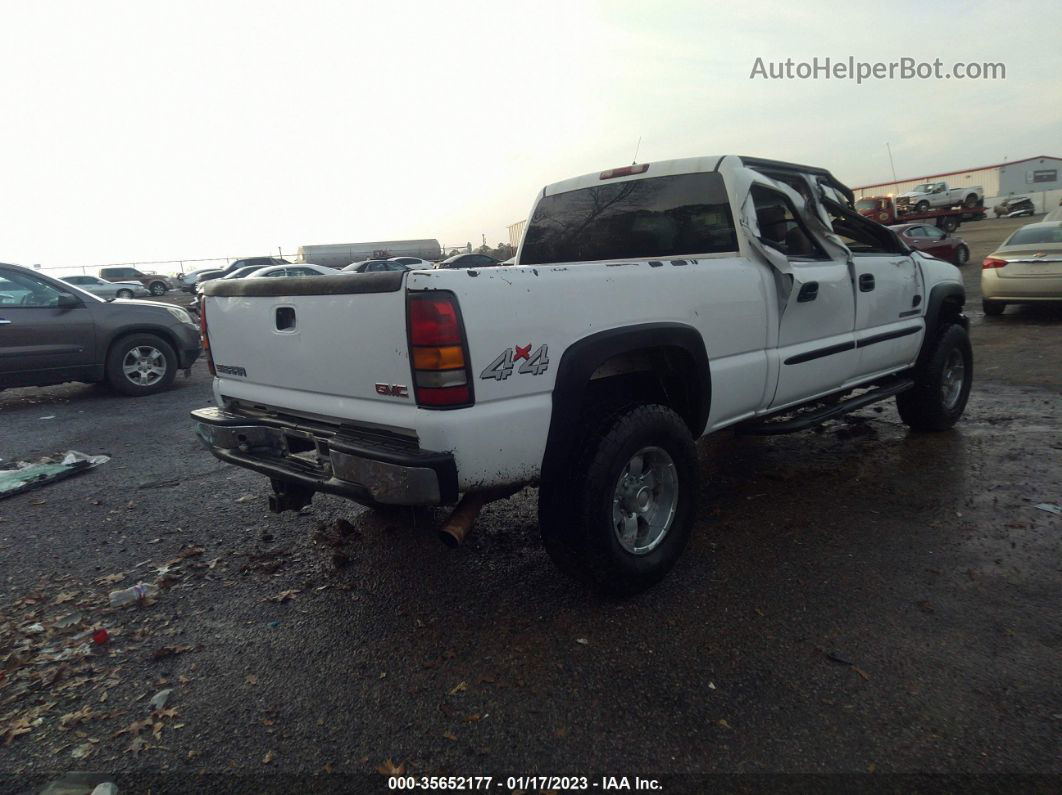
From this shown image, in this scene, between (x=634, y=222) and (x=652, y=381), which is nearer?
(x=652, y=381)

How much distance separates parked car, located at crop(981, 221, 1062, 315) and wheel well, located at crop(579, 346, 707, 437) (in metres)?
9.63

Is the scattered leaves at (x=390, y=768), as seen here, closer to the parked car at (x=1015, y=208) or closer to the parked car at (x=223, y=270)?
the parked car at (x=223, y=270)

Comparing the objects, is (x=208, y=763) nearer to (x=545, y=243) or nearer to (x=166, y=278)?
(x=545, y=243)

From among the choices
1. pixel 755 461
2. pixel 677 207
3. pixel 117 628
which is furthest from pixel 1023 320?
pixel 117 628

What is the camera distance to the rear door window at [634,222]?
3.80 meters

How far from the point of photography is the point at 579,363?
2.70 m

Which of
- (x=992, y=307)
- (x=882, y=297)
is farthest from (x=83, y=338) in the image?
(x=992, y=307)

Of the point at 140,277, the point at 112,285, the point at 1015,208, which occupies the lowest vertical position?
the point at 1015,208

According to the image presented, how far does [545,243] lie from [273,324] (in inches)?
81.8

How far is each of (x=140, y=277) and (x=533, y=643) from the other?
45201 mm

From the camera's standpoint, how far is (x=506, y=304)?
98.3 inches

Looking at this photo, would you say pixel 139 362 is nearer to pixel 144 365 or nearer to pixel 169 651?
pixel 144 365

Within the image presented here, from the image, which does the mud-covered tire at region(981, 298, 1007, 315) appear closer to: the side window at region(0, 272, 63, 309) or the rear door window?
the rear door window

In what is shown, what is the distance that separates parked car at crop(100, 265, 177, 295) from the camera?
39.3m
